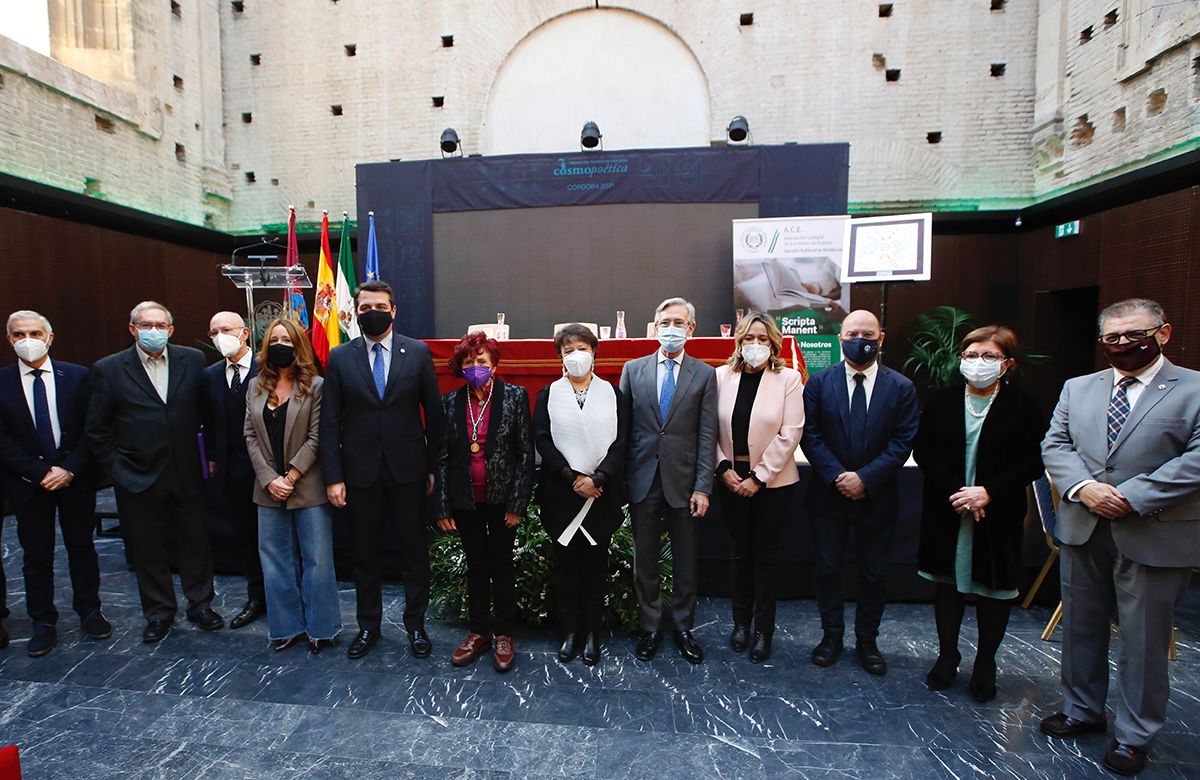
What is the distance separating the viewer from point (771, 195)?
7531mm

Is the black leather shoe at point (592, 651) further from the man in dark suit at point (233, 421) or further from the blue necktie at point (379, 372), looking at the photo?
the man in dark suit at point (233, 421)

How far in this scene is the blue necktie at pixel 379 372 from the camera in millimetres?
2748

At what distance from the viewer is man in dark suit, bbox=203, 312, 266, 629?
10.2 feet

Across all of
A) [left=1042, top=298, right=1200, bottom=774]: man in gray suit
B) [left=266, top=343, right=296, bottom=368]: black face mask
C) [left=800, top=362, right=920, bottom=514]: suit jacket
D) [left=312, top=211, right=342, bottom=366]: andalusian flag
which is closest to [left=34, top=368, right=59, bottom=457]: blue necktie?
[left=266, top=343, right=296, bottom=368]: black face mask

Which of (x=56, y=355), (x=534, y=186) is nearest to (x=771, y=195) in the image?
(x=534, y=186)

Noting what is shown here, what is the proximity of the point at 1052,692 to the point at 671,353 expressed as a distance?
2099mm

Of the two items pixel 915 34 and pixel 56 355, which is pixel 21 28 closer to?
pixel 56 355

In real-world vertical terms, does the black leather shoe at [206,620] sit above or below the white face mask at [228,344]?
below

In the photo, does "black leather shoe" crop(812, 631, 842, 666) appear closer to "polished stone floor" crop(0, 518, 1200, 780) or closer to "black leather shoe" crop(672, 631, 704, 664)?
"polished stone floor" crop(0, 518, 1200, 780)

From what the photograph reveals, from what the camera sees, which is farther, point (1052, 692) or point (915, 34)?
point (915, 34)

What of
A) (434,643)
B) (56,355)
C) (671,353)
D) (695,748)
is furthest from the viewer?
(56,355)

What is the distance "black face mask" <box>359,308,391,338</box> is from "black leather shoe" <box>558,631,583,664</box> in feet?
5.35

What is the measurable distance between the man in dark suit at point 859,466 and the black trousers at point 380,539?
5.92 feet

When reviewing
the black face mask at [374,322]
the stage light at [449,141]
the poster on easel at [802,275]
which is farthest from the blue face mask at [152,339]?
the stage light at [449,141]
